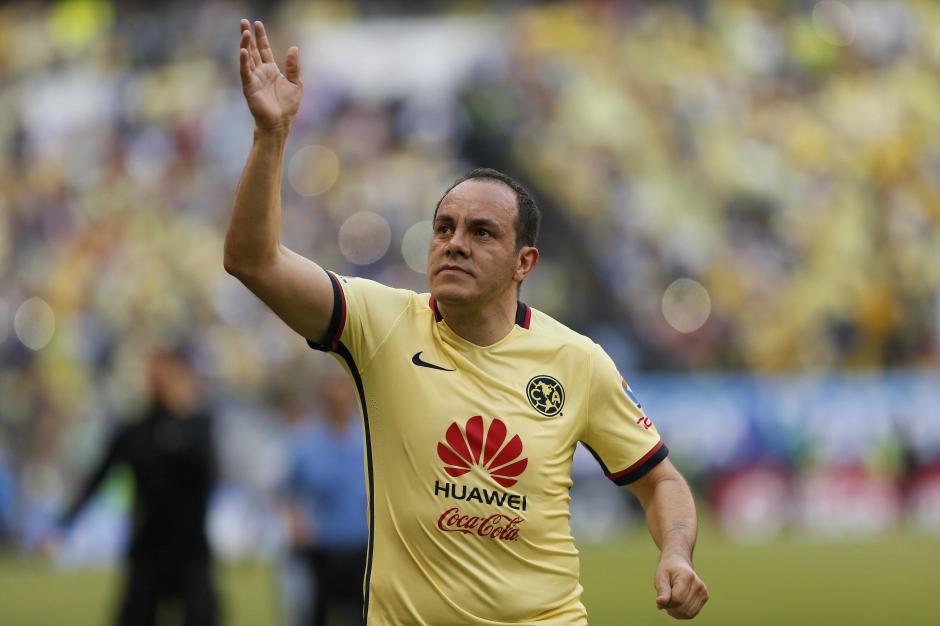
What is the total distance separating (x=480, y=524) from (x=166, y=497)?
210 inches

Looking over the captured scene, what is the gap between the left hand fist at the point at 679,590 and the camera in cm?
431

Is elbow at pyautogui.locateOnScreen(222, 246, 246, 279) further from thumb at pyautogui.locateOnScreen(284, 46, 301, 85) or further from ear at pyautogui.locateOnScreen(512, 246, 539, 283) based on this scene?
ear at pyautogui.locateOnScreen(512, 246, 539, 283)

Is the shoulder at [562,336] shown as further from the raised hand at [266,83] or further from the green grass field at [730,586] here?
the green grass field at [730,586]

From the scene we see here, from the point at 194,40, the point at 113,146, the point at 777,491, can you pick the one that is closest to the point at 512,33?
the point at 194,40

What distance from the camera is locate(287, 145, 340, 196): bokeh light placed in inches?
1075

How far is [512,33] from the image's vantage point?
29.3m

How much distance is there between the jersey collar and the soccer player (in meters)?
0.01

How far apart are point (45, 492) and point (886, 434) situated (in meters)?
15.2

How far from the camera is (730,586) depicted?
625 inches

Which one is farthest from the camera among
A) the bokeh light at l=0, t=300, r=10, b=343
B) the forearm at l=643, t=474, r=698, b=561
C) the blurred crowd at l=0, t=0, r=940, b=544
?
the bokeh light at l=0, t=300, r=10, b=343

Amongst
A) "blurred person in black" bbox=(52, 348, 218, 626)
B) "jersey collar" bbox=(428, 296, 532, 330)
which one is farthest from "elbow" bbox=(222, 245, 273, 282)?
"blurred person in black" bbox=(52, 348, 218, 626)


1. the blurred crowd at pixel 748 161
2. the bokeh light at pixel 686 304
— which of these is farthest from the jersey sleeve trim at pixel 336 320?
the bokeh light at pixel 686 304

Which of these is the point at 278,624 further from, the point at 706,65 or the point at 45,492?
the point at 706,65

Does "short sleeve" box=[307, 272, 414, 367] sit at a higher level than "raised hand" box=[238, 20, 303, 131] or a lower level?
lower
